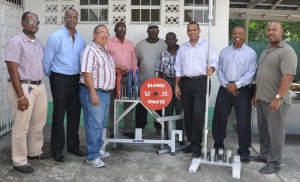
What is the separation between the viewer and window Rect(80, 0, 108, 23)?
244 inches

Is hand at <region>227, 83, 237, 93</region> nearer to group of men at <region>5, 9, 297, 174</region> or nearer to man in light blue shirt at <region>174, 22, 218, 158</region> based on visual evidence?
group of men at <region>5, 9, 297, 174</region>

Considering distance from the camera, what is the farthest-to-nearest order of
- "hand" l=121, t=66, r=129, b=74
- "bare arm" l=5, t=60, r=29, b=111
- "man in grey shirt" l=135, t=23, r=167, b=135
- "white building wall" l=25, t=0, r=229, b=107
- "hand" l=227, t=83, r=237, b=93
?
"white building wall" l=25, t=0, r=229, b=107
"man in grey shirt" l=135, t=23, r=167, b=135
"hand" l=121, t=66, r=129, b=74
"hand" l=227, t=83, r=237, b=93
"bare arm" l=5, t=60, r=29, b=111

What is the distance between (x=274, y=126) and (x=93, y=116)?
2.23 metres

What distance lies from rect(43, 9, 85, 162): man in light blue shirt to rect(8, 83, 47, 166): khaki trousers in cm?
19

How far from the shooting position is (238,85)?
4.28 meters

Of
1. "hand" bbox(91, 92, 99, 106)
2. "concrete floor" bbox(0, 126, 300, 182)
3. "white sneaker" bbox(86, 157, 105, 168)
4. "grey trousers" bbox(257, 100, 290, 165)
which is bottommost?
"concrete floor" bbox(0, 126, 300, 182)

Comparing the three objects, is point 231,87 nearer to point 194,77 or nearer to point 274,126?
point 194,77

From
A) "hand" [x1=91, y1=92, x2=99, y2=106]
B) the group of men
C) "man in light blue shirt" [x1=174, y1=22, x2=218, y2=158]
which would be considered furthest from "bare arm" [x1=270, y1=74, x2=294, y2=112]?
"hand" [x1=91, y1=92, x2=99, y2=106]

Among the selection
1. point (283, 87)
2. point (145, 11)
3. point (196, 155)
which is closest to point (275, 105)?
point (283, 87)

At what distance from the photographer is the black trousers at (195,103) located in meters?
4.53

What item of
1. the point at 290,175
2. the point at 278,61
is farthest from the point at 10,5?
the point at 290,175

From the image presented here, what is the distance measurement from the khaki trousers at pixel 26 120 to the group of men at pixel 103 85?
1 cm

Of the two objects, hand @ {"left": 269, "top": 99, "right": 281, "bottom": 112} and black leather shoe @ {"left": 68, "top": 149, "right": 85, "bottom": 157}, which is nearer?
hand @ {"left": 269, "top": 99, "right": 281, "bottom": 112}

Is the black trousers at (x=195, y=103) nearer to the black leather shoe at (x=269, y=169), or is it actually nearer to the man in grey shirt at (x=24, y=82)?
the black leather shoe at (x=269, y=169)
